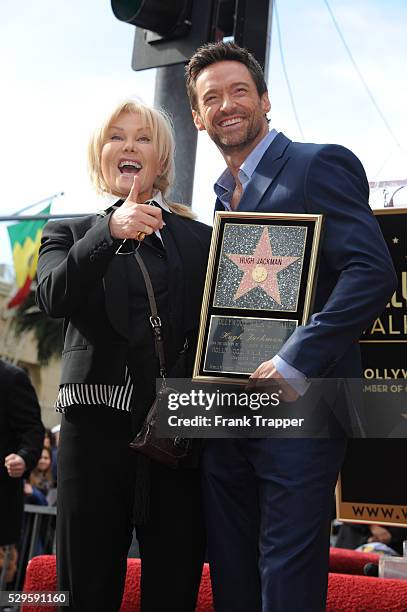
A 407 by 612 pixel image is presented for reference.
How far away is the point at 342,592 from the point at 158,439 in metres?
1.24

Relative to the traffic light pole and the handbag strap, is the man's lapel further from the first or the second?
the traffic light pole

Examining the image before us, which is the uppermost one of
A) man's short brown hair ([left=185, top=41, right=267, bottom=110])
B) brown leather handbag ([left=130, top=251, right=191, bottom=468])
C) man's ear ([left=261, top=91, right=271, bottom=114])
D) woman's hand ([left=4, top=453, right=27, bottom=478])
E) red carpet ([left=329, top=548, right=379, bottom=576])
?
man's short brown hair ([left=185, top=41, right=267, bottom=110])

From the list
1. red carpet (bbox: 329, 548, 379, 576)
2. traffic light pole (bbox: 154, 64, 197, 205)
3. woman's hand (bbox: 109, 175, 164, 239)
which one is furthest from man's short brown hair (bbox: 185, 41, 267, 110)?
red carpet (bbox: 329, 548, 379, 576)

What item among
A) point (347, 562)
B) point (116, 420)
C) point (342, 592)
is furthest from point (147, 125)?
point (347, 562)

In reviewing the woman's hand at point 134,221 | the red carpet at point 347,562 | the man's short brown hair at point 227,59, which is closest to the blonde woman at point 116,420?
the woman's hand at point 134,221

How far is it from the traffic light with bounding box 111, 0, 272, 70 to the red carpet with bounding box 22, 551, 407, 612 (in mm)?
2096

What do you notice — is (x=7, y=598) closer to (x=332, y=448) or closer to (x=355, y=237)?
(x=332, y=448)

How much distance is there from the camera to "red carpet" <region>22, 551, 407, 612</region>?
3.23 meters

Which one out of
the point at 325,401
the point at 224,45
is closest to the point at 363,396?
the point at 325,401

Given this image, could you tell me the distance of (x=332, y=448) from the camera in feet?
7.83

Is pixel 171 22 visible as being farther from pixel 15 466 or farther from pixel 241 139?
pixel 15 466

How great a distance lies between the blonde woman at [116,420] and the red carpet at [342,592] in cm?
75

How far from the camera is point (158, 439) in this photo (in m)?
2.44

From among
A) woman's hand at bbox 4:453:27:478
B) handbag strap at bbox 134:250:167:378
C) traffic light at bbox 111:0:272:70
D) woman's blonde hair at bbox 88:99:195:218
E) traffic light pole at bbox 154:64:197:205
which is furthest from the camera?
woman's hand at bbox 4:453:27:478
